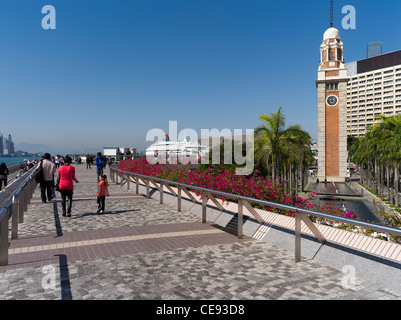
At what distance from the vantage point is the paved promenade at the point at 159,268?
13.2ft

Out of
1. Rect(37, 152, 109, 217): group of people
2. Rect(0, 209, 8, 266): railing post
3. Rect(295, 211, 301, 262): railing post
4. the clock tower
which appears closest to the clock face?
the clock tower

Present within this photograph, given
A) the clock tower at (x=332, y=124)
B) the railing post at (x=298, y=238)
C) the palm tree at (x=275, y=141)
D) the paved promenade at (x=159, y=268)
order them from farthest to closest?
1. the clock tower at (x=332, y=124)
2. the palm tree at (x=275, y=141)
3. the railing post at (x=298, y=238)
4. the paved promenade at (x=159, y=268)

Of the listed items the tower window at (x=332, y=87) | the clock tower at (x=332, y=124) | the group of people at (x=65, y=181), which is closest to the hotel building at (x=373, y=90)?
the tower window at (x=332, y=87)

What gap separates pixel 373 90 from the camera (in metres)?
147

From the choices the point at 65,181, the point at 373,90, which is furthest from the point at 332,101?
the point at 373,90

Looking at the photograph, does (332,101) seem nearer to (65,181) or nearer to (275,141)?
(275,141)

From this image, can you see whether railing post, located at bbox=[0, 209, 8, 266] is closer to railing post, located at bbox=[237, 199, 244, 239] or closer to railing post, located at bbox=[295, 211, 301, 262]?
railing post, located at bbox=[237, 199, 244, 239]

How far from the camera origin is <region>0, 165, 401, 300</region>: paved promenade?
4.01 metres

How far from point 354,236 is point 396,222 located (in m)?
5.07

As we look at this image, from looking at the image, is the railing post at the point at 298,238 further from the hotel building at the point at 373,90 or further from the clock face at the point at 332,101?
the hotel building at the point at 373,90

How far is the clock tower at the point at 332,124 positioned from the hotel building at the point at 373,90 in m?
77.1
